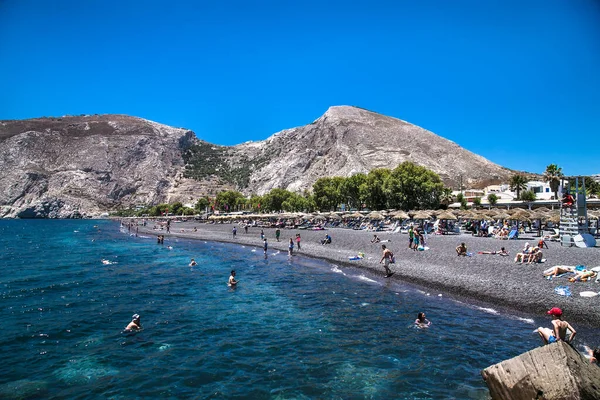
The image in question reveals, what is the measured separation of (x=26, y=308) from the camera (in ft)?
58.5

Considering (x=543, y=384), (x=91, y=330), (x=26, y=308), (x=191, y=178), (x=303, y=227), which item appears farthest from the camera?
(x=191, y=178)

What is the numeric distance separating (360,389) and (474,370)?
3.46 metres

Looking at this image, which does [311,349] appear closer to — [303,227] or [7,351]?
[7,351]

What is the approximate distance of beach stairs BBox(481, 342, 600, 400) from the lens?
602cm

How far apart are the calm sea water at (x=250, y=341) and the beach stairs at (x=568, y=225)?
46.7 ft

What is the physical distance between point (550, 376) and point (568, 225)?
82.1 ft

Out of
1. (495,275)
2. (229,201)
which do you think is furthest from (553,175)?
(229,201)

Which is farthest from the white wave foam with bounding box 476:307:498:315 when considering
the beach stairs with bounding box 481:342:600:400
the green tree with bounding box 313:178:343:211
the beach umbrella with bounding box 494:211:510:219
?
the green tree with bounding box 313:178:343:211

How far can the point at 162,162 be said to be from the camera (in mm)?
191875

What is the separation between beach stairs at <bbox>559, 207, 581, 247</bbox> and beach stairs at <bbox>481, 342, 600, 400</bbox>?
23237mm

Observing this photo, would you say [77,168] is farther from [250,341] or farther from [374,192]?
[250,341]

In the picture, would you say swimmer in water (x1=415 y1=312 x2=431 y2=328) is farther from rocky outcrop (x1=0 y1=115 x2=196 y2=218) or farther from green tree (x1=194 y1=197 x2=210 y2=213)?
rocky outcrop (x1=0 y1=115 x2=196 y2=218)

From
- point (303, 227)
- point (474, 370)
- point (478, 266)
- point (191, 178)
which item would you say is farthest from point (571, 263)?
point (191, 178)

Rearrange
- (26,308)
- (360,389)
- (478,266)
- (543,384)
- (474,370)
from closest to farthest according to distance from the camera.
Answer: (543,384) → (360,389) → (474,370) → (26,308) → (478,266)
